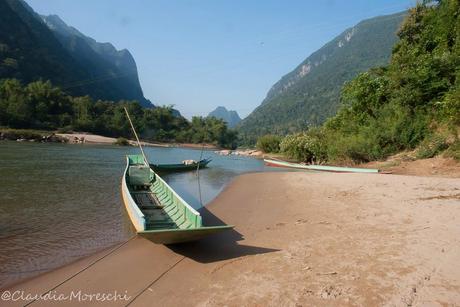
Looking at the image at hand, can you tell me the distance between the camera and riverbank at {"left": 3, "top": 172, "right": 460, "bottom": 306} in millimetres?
5574

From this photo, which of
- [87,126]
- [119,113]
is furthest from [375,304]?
[119,113]

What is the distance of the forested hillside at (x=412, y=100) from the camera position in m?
24.8

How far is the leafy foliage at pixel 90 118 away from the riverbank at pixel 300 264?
91.8m

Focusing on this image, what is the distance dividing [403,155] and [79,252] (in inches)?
1002

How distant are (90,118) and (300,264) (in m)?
112

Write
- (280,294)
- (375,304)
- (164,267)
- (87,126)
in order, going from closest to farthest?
(375,304)
(280,294)
(164,267)
(87,126)

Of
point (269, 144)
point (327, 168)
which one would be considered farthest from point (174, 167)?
point (269, 144)

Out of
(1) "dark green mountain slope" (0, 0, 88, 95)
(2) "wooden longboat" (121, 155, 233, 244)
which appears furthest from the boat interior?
(1) "dark green mountain slope" (0, 0, 88, 95)

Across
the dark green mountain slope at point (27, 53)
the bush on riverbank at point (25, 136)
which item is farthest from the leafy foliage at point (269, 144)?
the dark green mountain slope at point (27, 53)

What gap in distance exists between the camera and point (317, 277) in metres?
6.17

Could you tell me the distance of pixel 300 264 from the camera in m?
6.87

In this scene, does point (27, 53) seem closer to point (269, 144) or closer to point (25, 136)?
point (25, 136)

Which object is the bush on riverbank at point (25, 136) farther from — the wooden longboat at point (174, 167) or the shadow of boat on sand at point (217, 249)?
the shadow of boat on sand at point (217, 249)

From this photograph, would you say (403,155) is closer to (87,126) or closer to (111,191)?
(111,191)
